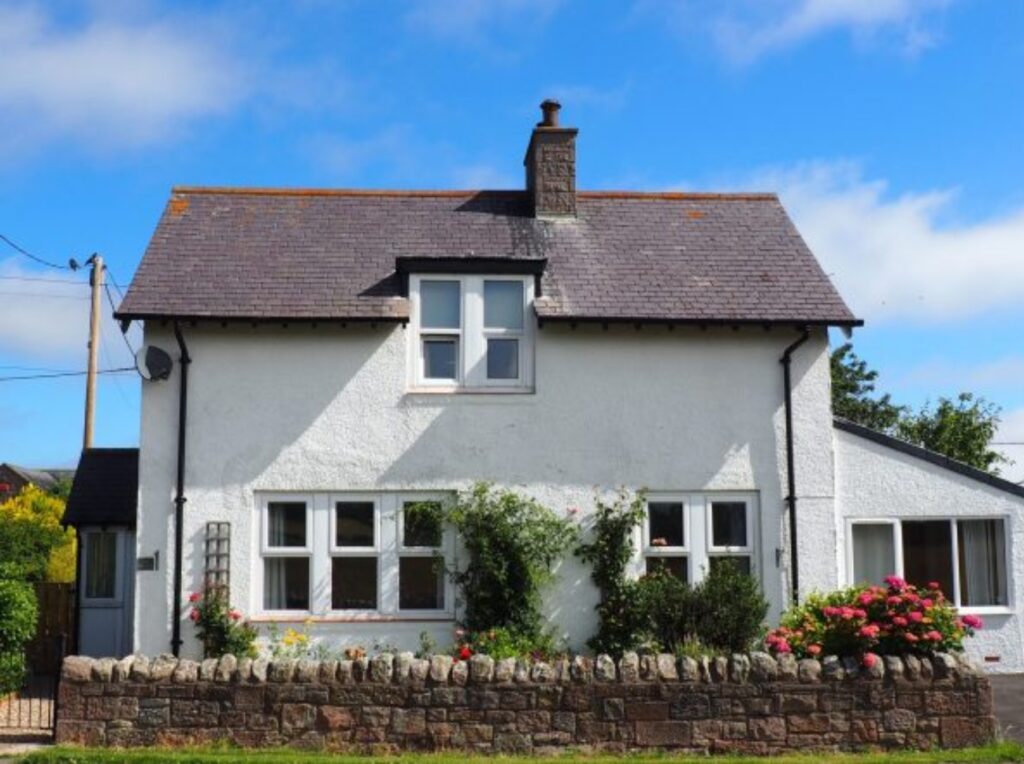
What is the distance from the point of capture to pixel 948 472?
16609 mm

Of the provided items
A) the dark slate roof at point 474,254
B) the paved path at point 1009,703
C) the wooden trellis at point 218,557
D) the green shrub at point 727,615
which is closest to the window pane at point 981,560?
the paved path at point 1009,703

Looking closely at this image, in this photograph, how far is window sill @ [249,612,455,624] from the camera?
1520cm

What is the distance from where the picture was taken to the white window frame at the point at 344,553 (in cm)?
1530

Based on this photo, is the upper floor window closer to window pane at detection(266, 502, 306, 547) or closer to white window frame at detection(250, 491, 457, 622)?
white window frame at detection(250, 491, 457, 622)

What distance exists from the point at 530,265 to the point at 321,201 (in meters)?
4.16

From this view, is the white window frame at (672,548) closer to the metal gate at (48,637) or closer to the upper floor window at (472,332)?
the upper floor window at (472,332)

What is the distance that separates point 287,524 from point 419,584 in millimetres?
1981

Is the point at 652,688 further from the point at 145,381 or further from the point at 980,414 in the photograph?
the point at 980,414

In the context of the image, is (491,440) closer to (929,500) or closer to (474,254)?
(474,254)

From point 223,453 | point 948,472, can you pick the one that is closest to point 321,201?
point 223,453

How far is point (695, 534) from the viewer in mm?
15711

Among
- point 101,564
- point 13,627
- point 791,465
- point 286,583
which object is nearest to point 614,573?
point 791,465

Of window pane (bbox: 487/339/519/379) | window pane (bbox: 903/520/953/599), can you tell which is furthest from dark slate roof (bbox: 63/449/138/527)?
window pane (bbox: 903/520/953/599)

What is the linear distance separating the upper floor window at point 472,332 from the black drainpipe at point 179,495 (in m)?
3.10
